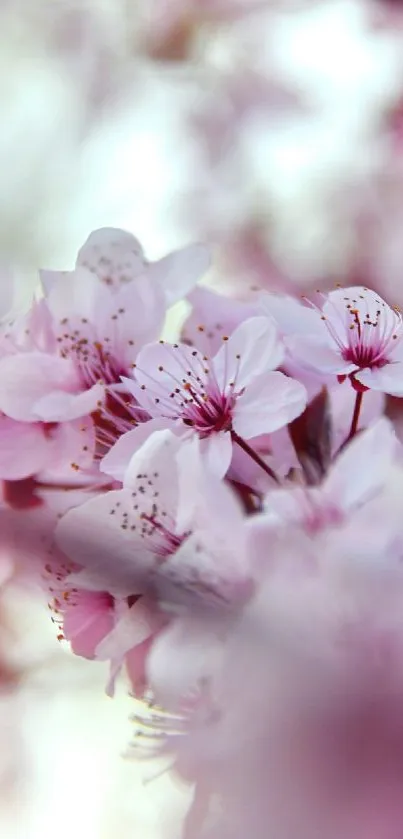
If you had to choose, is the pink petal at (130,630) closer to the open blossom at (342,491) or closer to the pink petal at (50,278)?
the open blossom at (342,491)

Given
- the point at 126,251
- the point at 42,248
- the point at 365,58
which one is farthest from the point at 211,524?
the point at 365,58

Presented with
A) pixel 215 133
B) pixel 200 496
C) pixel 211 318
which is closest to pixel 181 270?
pixel 211 318

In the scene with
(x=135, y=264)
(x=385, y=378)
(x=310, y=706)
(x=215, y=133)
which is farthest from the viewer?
(x=215, y=133)

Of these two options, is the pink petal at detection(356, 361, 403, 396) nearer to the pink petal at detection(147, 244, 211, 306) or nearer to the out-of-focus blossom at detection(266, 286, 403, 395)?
the out-of-focus blossom at detection(266, 286, 403, 395)

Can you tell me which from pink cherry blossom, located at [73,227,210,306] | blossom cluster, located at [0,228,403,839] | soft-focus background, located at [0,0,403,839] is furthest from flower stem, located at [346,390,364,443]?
soft-focus background, located at [0,0,403,839]

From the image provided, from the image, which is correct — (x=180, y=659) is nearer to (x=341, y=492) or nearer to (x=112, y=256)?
(x=341, y=492)

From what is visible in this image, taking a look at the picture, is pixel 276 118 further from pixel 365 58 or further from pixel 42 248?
pixel 42 248

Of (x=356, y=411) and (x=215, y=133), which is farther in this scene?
(x=215, y=133)

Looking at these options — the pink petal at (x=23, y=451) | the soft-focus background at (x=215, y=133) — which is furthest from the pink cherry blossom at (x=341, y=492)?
the soft-focus background at (x=215, y=133)
